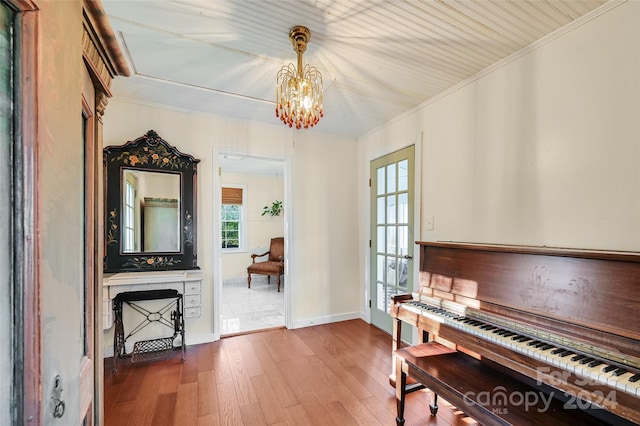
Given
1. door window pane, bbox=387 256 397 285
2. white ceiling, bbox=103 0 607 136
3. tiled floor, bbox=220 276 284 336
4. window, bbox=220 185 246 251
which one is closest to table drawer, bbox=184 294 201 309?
tiled floor, bbox=220 276 284 336

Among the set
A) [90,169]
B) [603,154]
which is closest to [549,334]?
[603,154]

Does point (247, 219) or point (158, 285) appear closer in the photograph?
point (158, 285)

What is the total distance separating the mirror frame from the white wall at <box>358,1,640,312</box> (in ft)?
7.85

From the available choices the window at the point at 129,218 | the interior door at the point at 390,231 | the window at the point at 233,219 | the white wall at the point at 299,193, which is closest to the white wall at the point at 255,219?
the window at the point at 233,219

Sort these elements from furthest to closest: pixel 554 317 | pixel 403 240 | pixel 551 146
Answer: pixel 403 240 → pixel 551 146 → pixel 554 317

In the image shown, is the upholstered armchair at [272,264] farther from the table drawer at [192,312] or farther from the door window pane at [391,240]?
the door window pane at [391,240]

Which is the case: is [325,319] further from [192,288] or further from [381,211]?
[192,288]

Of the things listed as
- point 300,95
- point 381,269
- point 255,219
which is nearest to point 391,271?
point 381,269

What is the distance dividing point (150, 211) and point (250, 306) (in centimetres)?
208

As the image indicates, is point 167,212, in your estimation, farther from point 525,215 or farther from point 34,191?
point 525,215

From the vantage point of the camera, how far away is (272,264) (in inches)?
203

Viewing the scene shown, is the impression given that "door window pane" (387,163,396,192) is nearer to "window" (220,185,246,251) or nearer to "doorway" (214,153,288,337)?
"doorway" (214,153,288,337)

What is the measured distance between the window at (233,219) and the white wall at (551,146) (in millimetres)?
4311

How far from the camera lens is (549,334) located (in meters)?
1.33
